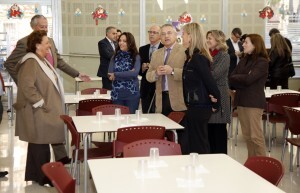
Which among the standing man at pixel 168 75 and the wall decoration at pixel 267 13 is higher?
the wall decoration at pixel 267 13

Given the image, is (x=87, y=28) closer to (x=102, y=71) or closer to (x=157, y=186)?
(x=102, y=71)

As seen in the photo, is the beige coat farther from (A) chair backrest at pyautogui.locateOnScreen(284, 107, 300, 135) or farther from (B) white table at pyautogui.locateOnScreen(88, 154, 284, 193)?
(A) chair backrest at pyautogui.locateOnScreen(284, 107, 300, 135)

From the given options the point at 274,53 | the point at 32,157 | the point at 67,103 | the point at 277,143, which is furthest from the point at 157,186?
the point at 274,53

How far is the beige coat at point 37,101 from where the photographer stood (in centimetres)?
523

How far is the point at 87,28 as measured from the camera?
1234 centimetres

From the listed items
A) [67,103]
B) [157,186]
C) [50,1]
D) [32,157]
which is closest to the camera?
[157,186]

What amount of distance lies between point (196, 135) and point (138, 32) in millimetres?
7610

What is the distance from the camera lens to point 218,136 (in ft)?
20.0

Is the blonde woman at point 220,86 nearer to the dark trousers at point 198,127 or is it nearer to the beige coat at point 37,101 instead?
the dark trousers at point 198,127

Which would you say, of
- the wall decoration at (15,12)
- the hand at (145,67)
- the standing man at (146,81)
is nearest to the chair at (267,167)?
the standing man at (146,81)

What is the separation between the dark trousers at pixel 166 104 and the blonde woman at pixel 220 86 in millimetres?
494

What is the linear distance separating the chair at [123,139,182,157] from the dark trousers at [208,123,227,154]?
2.22m

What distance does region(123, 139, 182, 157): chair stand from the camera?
3.82m

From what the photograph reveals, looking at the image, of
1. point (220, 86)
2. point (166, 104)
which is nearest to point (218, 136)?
point (220, 86)
